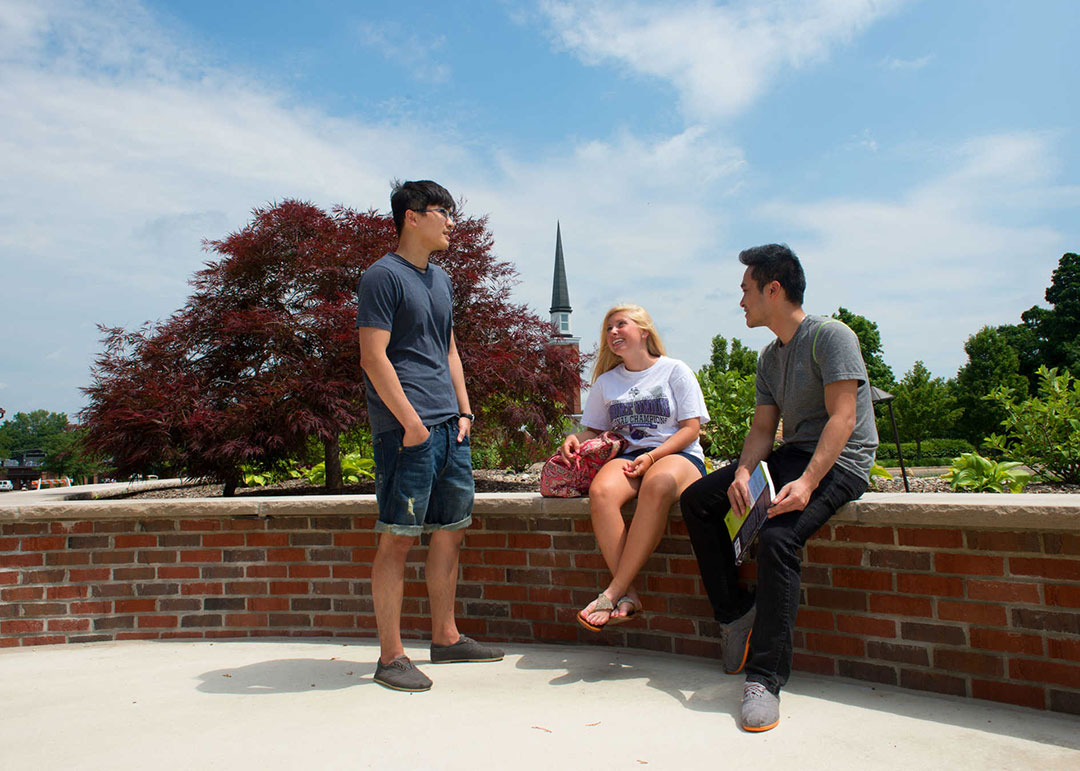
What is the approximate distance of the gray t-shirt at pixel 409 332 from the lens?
112 inches

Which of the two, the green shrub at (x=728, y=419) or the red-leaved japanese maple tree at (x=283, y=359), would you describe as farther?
the green shrub at (x=728, y=419)

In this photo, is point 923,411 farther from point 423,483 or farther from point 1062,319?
point 423,483

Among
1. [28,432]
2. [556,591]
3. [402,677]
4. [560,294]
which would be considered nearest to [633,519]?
[556,591]

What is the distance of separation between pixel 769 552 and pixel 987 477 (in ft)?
15.3

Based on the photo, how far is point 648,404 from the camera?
3.29 meters

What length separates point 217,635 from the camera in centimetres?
379

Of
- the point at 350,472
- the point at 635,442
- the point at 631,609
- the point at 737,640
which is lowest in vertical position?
the point at 737,640

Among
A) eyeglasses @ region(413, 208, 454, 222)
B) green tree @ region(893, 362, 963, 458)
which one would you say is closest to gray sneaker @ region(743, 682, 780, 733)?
eyeglasses @ region(413, 208, 454, 222)

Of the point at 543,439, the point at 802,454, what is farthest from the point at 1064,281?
the point at 802,454

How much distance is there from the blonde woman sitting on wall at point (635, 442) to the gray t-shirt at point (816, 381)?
385mm

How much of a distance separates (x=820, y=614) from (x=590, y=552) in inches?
39.2

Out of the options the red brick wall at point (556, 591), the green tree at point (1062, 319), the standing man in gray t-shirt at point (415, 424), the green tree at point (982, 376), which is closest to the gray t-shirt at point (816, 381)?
the red brick wall at point (556, 591)

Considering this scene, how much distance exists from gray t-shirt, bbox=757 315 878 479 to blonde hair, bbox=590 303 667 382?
24.0 inches

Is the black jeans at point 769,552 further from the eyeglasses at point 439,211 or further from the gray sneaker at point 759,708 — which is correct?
the eyeglasses at point 439,211
